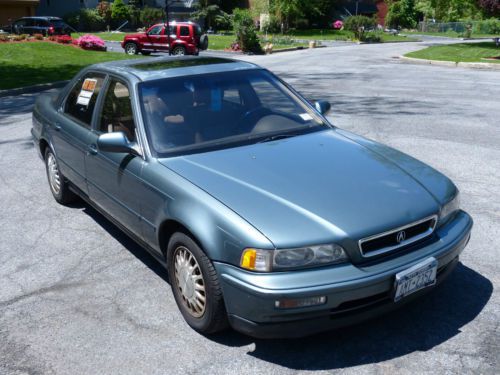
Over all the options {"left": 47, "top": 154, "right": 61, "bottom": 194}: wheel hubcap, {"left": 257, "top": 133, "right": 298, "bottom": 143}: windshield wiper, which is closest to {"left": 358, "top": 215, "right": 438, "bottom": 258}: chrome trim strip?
{"left": 257, "top": 133, "right": 298, "bottom": 143}: windshield wiper

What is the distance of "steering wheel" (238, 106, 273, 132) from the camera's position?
4223 millimetres

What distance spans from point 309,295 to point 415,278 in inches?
27.7

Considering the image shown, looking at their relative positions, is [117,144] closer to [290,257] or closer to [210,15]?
[290,257]

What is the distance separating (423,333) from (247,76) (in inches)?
102

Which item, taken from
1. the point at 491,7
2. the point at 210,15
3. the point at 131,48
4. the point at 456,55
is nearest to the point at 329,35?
the point at 210,15

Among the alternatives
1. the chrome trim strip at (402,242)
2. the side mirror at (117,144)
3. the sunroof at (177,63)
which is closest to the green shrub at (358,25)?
the sunroof at (177,63)

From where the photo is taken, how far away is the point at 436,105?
11539mm

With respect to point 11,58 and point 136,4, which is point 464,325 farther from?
point 136,4

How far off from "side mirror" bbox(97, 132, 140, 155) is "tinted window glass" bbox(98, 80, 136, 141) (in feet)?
0.48

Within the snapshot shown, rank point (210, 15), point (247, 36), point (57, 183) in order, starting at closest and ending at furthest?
point (57, 183), point (247, 36), point (210, 15)

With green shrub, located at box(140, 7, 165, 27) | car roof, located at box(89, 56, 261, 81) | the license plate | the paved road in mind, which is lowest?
the paved road

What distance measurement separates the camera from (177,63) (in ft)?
15.6

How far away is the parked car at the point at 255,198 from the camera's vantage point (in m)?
2.89

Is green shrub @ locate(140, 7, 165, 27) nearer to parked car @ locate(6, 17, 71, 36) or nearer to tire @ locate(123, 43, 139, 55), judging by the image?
parked car @ locate(6, 17, 71, 36)
